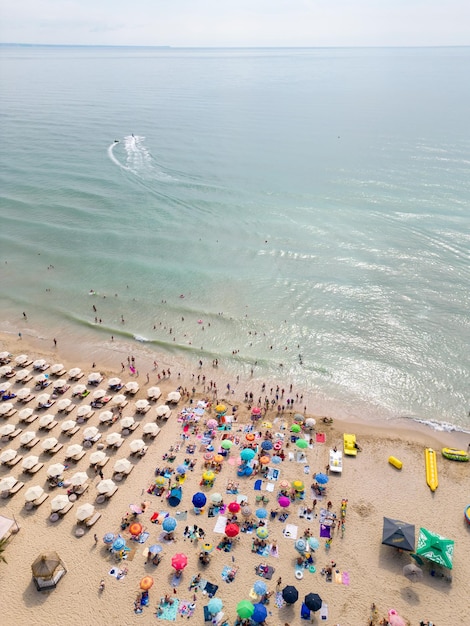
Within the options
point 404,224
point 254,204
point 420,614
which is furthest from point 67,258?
point 420,614

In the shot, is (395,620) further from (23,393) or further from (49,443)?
(23,393)

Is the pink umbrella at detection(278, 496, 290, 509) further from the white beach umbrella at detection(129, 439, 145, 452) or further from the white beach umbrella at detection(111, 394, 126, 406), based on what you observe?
the white beach umbrella at detection(111, 394, 126, 406)

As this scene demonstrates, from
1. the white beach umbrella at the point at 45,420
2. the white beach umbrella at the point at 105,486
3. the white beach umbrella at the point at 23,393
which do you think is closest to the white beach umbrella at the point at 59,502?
the white beach umbrella at the point at 105,486

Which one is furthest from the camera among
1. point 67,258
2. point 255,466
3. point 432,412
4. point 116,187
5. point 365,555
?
point 116,187

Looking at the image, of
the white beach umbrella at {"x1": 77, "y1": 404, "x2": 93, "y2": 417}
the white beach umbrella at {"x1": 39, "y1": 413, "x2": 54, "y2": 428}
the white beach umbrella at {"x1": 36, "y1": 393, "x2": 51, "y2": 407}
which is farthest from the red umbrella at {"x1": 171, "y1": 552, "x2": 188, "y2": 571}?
the white beach umbrella at {"x1": 36, "y1": 393, "x2": 51, "y2": 407}

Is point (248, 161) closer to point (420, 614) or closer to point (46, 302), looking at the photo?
point (46, 302)

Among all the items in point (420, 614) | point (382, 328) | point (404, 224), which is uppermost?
point (404, 224)

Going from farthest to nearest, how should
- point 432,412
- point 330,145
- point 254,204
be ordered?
point 330,145 < point 254,204 < point 432,412

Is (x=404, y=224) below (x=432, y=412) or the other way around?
the other way around

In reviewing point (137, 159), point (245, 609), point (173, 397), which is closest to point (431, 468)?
point (245, 609)
